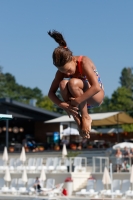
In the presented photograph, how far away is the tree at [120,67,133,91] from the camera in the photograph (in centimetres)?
8538

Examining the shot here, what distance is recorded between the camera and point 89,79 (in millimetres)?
4871

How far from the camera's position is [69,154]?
80.2 ft

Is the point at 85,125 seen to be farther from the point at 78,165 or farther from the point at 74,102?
the point at 78,165

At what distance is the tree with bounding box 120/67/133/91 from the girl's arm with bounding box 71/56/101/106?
8087 centimetres

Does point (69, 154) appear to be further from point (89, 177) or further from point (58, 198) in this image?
point (58, 198)

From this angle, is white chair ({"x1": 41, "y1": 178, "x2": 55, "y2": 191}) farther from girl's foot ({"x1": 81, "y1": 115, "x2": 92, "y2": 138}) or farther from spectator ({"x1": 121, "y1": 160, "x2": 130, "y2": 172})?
girl's foot ({"x1": 81, "y1": 115, "x2": 92, "y2": 138})

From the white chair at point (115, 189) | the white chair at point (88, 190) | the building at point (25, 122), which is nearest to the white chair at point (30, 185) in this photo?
the white chair at point (88, 190)

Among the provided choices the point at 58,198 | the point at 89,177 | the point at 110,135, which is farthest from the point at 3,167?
the point at 110,135

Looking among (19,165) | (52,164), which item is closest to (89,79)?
(52,164)

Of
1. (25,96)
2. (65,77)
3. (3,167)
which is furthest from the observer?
(25,96)

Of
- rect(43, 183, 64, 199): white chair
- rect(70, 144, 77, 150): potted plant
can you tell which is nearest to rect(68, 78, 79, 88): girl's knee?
rect(43, 183, 64, 199): white chair

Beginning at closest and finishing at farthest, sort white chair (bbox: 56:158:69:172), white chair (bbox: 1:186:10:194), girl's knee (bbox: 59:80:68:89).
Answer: girl's knee (bbox: 59:80:68:89), white chair (bbox: 1:186:10:194), white chair (bbox: 56:158:69:172)

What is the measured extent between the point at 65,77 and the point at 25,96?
8245 cm

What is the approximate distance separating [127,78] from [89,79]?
3228 inches
